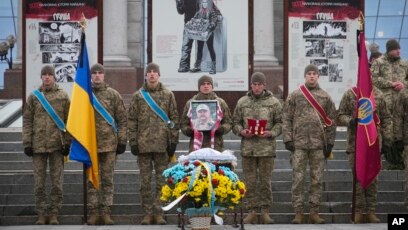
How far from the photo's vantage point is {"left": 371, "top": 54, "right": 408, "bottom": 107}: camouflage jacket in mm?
18312

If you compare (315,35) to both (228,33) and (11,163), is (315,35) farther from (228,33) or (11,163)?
(11,163)

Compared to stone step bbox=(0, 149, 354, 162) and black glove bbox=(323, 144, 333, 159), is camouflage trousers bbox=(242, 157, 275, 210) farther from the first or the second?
stone step bbox=(0, 149, 354, 162)

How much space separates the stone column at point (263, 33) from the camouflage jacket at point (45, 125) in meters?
11.4

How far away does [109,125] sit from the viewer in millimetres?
17031

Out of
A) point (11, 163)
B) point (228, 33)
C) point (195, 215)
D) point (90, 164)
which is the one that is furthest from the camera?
point (228, 33)

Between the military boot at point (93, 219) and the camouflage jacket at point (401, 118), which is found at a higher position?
the camouflage jacket at point (401, 118)

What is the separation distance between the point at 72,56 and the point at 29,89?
38.7 inches

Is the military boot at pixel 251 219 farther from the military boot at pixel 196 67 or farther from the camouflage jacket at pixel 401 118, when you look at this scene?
the military boot at pixel 196 67

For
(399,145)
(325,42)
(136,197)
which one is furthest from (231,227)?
(325,42)

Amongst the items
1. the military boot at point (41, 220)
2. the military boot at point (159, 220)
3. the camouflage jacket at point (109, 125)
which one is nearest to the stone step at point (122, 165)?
the camouflage jacket at point (109, 125)

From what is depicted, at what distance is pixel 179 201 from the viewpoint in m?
14.3

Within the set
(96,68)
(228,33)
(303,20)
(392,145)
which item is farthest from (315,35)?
(96,68)

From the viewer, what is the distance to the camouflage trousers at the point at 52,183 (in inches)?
661

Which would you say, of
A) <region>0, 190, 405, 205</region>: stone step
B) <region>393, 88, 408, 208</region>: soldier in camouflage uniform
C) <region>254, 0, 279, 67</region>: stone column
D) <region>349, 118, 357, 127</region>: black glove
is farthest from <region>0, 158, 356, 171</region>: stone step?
<region>254, 0, 279, 67</region>: stone column
